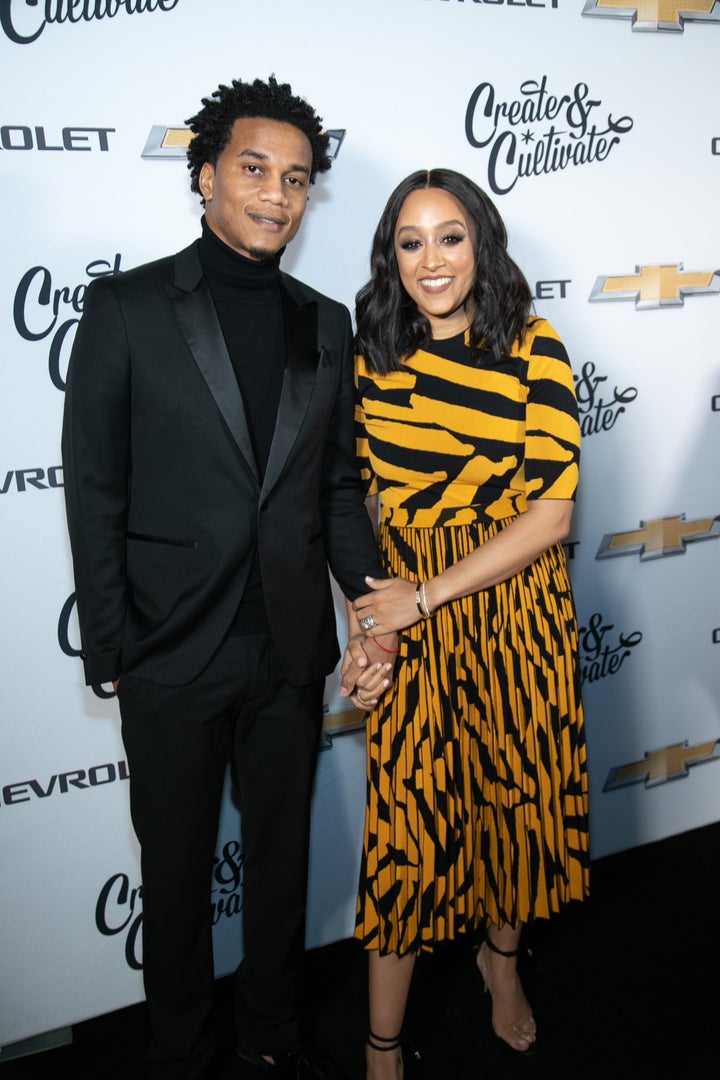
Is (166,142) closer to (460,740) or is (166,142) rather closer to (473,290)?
(473,290)

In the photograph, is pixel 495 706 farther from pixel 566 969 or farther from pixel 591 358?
pixel 591 358

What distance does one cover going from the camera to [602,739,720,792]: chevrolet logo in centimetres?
289

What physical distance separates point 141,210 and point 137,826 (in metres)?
1.29

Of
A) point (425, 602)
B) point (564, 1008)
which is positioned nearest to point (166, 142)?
point (425, 602)

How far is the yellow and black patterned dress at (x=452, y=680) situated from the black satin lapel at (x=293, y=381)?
8.7 inches

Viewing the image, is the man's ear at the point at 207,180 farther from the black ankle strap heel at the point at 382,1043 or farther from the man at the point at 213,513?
the black ankle strap heel at the point at 382,1043

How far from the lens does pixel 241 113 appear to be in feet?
5.40

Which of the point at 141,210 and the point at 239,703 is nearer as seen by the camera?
the point at 239,703

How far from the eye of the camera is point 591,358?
2543 mm

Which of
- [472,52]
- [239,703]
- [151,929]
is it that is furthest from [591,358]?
[151,929]

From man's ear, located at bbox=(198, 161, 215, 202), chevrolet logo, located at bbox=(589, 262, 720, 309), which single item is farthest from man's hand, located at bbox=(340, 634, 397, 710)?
chevrolet logo, located at bbox=(589, 262, 720, 309)

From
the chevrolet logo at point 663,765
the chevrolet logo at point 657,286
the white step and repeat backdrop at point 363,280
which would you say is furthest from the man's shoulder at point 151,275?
Answer: the chevrolet logo at point 663,765

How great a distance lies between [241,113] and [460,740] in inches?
50.3

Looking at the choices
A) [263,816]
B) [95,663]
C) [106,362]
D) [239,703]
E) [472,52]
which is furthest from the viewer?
[472,52]
